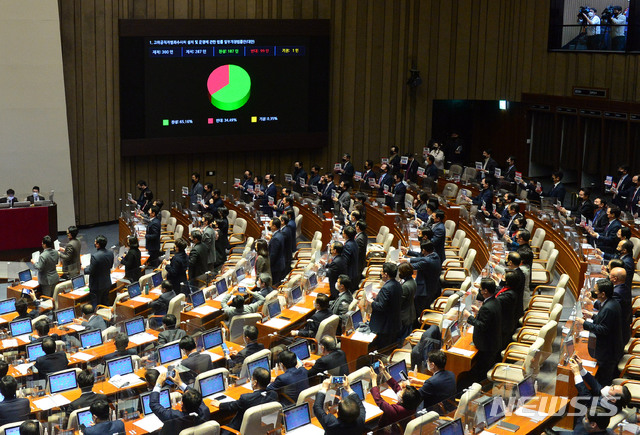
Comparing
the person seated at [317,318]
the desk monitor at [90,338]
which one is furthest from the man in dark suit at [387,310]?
the desk monitor at [90,338]

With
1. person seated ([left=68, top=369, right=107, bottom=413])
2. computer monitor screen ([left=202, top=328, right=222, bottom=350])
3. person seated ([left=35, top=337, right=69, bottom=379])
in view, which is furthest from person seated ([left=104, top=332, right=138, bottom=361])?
person seated ([left=68, top=369, right=107, bottom=413])

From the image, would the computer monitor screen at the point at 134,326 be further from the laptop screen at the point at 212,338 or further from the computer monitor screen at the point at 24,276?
the computer monitor screen at the point at 24,276

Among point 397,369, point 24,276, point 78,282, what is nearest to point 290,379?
point 397,369

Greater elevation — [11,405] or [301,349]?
[301,349]

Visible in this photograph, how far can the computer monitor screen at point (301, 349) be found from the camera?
9.01 meters

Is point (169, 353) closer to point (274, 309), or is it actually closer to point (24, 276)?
point (274, 309)

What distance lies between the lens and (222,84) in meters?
19.3

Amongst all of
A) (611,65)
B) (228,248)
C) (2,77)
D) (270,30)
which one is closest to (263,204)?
(228,248)

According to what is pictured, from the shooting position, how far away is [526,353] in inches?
352

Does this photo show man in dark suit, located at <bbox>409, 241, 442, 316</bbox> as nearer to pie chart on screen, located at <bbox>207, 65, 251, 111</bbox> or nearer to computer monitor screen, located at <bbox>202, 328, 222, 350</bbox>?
computer monitor screen, located at <bbox>202, 328, 222, 350</bbox>

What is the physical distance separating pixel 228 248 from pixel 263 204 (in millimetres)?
2322

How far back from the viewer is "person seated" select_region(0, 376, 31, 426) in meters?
7.79

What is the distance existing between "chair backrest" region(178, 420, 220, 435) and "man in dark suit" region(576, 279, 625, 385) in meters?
3.73

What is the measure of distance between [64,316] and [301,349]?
3871mm
